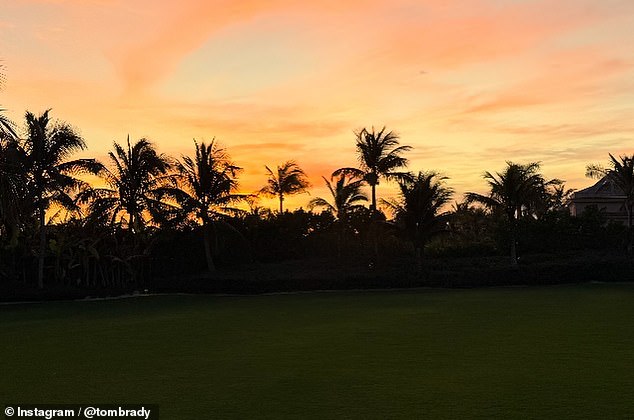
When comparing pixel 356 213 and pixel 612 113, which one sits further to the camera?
pixel 356 213

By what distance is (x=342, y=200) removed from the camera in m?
39.2

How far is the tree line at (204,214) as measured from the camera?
32.3 meters

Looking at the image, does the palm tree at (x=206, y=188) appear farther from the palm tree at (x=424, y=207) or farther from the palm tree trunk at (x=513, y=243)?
the palm tree trunk at (x=513, y=243)

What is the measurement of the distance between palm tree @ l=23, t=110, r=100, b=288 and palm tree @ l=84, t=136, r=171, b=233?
2446 mm

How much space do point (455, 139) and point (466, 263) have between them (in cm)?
1015

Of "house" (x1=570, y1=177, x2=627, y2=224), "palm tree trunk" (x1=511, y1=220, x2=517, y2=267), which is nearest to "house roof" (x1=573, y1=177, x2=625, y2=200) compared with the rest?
"house" (x1=570, y1=177, x2=627, y2=224)

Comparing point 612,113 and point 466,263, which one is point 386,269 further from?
point 612,113

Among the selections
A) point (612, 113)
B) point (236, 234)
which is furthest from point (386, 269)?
point (612, 113)

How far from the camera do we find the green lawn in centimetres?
771

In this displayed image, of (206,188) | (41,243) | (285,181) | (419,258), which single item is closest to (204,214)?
(206,188)

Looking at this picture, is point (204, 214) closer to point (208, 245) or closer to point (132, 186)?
point (208, 245)

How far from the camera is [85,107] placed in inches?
Result: 988

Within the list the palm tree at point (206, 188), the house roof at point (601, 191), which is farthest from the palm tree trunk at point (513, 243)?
the house roof at point (601, 191)

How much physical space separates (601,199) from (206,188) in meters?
32.9
